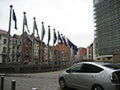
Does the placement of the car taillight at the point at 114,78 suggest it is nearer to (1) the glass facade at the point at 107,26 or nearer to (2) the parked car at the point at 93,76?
(2) the parked car at the point at 93,76

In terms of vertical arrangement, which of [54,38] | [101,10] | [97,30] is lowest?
[54,38]

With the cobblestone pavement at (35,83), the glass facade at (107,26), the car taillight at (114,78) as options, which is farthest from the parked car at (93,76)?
the glass facade at (107,26)

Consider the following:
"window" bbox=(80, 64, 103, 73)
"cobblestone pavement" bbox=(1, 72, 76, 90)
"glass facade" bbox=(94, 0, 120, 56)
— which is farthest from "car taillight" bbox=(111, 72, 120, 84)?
"glass facade" bbox=(94, 0, 120, 56)

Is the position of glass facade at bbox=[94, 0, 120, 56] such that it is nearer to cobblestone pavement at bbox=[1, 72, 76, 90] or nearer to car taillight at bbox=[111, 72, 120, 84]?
cobblestone pavement at bbox=[1, 72, 76, 90]

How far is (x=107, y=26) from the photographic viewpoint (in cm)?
10881

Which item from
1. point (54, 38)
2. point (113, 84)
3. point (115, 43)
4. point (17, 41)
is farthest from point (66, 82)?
point (17, 41)

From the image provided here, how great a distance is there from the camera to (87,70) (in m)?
12.8

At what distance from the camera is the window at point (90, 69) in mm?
12103

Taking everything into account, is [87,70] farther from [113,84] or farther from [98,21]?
[98,21]

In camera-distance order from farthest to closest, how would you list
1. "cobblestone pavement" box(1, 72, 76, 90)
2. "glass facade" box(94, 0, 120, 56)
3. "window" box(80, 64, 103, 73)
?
"glass facade" box(94, 0, 120, 56), "cobblestone pavement" box(1, 72, 76, 90), "window" box(80, 64, 103, 73)

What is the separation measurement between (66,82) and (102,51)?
96.1 m

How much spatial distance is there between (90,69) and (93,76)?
599 mm

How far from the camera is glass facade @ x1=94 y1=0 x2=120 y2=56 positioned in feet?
330

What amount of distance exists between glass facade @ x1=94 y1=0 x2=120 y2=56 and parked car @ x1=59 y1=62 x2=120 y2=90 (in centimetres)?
8405
